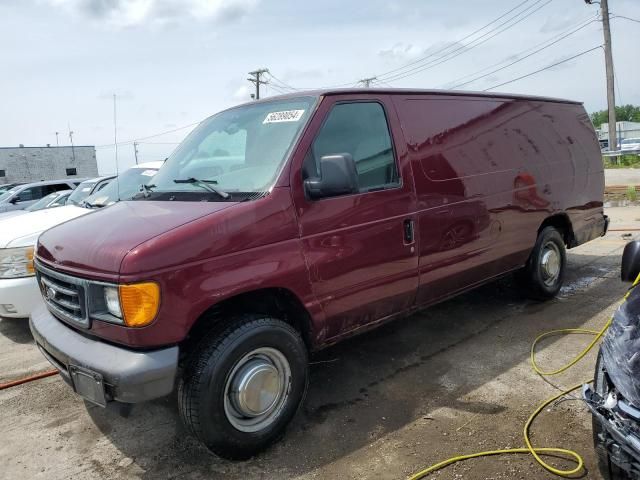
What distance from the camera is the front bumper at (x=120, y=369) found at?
8.14 ft

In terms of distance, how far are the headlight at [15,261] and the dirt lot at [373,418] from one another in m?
0.76

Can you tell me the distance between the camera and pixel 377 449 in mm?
2967

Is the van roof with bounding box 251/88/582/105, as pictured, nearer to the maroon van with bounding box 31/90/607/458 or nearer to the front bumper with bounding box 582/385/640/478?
the maroon van with bounding box 31/90/607/458

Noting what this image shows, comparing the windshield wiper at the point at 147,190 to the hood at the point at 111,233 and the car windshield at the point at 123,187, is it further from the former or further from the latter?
the car windshield at the point at 123,187

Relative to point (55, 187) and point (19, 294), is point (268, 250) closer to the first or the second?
point (19, 294)

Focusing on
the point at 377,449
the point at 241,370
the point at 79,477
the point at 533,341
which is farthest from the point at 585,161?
the point at 79,477

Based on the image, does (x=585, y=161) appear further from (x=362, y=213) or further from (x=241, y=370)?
(x=241, y=370)

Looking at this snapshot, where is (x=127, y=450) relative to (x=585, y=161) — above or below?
below

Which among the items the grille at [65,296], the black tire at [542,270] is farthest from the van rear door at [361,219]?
the black tire at [542,270]

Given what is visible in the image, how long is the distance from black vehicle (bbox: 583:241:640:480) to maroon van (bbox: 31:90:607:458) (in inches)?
58.2

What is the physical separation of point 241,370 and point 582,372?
8.61 feet

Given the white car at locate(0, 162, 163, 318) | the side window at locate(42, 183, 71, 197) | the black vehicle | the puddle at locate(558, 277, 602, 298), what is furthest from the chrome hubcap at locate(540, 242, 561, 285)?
the side window at locate(42, 183, 71, 197)

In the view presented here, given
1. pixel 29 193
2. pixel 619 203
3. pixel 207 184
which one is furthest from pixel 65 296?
pixel 29 193

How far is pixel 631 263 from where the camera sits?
2.83 metres
